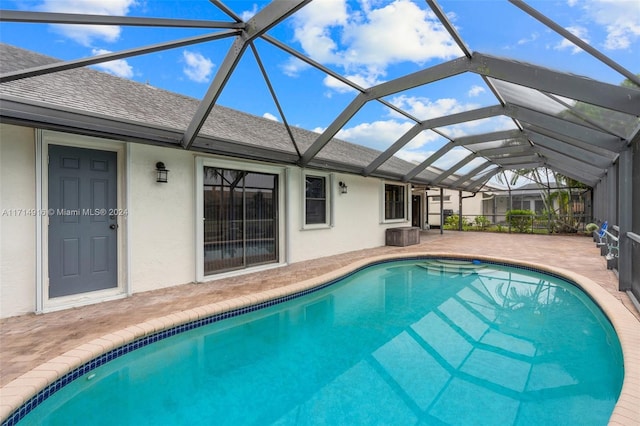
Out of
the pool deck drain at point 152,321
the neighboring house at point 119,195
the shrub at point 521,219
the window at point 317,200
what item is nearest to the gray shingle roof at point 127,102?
the neighboring house at point 119,195

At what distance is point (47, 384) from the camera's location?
273 centimetres

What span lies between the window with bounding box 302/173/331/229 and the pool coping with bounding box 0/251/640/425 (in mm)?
2586

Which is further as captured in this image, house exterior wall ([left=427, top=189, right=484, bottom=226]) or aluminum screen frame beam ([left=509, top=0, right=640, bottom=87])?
house exterior wall ([left=427, top=189, right=484, bottom=226])

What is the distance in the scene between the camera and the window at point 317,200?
8641mm

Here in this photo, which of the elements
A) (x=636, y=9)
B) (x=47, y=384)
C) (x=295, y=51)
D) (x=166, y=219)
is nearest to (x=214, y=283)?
(x=166, y=219)

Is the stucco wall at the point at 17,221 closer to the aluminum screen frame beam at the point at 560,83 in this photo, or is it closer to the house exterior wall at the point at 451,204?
the aluminum screen frame beam at the point at 560,83

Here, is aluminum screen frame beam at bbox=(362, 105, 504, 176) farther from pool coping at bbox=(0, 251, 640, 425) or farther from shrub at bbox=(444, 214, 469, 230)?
shrub at bbox=(444, 214, 469, 230)

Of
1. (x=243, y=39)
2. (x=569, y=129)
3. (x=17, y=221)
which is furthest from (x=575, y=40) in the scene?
(x=17, y=221)

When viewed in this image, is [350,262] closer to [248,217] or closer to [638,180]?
[248,217]

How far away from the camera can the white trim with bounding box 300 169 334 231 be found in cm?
825

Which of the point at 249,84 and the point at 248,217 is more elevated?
the point at 249,84

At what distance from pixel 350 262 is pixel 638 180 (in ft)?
18.8

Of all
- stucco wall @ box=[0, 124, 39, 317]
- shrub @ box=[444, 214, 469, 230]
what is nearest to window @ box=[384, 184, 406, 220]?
shrub @ box=[444, 214, 469, 230]

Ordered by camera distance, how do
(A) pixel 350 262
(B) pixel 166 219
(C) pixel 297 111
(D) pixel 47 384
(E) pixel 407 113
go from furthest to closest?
(A) pixel 350 262 < (E) pixel 407 113 < (C) pixel 297 111 < (B) pixel 166 219 < (D) pixel 47 384
